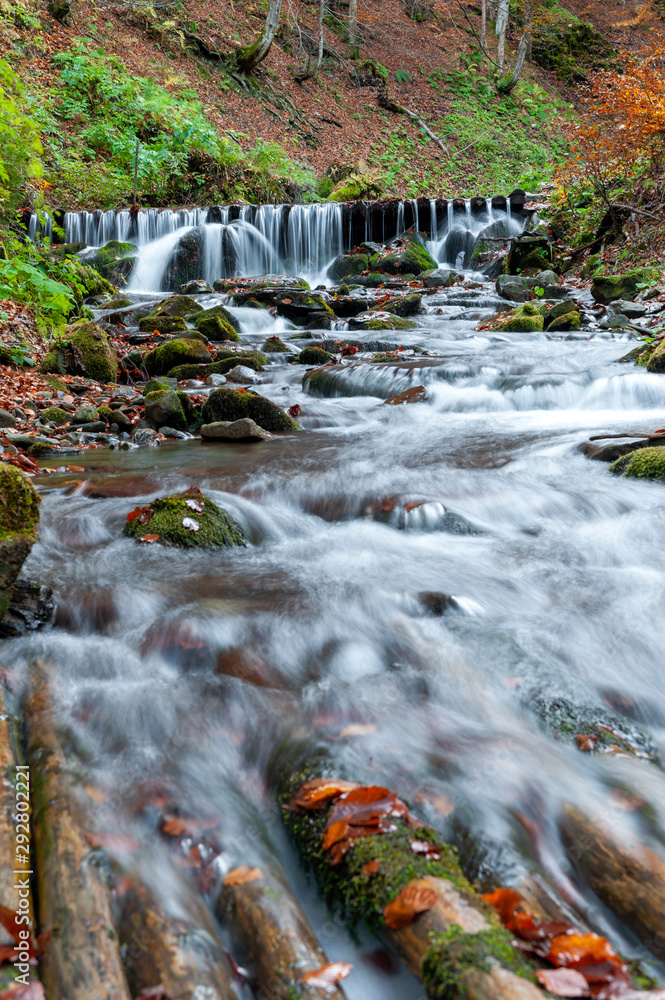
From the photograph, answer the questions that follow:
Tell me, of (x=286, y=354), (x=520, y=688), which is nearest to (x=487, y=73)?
(x=286, y=354)

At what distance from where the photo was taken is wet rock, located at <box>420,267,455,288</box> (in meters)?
15.8

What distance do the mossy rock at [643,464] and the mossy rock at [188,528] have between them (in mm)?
3118

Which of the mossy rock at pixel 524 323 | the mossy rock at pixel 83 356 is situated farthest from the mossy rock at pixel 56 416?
the mossy rock at pixel 524 323

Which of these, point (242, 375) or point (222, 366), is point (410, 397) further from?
point (222, 366)

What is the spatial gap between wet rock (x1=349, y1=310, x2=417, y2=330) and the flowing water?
→ 6.15 meters

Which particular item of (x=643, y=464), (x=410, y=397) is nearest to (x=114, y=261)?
(x=410, y=397)

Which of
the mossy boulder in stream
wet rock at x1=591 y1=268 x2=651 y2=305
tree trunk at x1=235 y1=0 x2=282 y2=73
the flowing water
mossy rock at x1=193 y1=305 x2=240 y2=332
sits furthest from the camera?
tree trunk at x1=235 y1=0 x2=282 y2=73

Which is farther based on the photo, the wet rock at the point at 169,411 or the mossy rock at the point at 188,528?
the wet rock at the point at 169,411

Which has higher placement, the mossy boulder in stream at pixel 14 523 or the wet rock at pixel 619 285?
the wet rock at pixel 619 285

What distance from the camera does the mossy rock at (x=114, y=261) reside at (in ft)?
49.0

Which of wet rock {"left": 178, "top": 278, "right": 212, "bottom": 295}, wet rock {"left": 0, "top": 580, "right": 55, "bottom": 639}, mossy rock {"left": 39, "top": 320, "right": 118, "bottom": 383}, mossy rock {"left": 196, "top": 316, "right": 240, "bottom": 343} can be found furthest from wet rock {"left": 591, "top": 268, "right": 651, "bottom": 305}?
wet rock {"left": 0, "top": 580, "right": 55, "bottom": 639}

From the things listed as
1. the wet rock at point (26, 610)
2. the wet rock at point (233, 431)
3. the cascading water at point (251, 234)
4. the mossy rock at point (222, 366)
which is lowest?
the wet rock at point (26, 610)

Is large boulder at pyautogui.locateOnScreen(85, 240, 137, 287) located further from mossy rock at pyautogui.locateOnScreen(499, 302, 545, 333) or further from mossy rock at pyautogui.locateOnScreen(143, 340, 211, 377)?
mossy rock at pyautogui.locateOnScreen(499, 302, 545, 333)

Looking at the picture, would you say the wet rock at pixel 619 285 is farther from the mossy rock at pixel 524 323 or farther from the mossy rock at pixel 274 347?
the mossy rock at pixel 274 347
